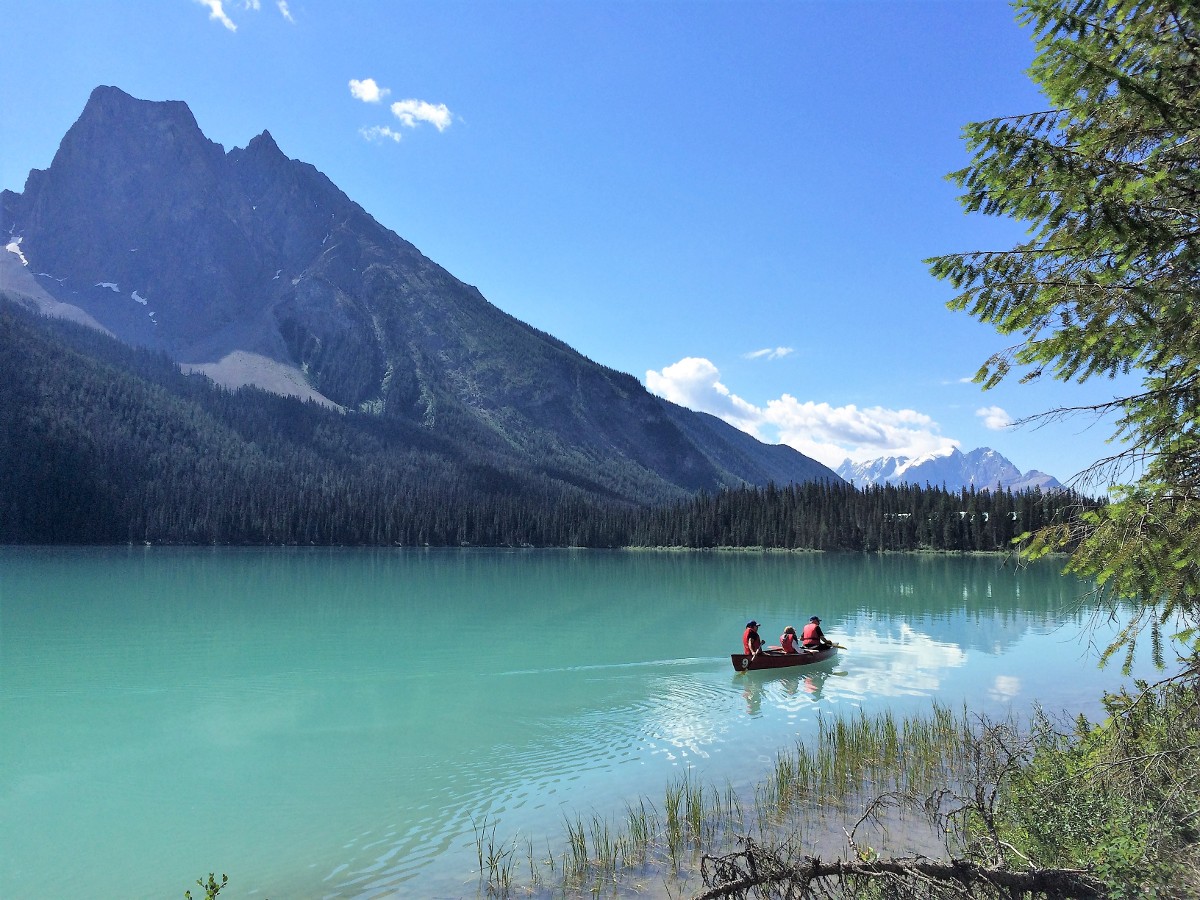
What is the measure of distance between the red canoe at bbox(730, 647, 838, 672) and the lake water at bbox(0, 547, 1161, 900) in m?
0.49

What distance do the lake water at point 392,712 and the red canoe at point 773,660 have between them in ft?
1.62

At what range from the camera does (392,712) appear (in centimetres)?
2362

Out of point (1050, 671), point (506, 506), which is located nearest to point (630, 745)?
point (1050, 671)

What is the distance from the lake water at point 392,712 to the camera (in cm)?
1314

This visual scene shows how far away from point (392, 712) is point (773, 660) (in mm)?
14533

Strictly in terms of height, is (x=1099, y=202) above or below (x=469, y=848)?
above

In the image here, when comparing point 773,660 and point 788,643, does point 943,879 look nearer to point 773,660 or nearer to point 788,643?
point 773,660

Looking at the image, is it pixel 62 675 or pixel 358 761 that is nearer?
pixel 358 761

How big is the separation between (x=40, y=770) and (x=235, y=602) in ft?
132

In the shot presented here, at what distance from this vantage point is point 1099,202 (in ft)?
20.7

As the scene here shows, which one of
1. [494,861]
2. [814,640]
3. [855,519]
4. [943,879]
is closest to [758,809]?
[494,861]

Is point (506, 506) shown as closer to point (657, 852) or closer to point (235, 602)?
point (235, 602)

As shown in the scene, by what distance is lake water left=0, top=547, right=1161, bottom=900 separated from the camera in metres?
13.1

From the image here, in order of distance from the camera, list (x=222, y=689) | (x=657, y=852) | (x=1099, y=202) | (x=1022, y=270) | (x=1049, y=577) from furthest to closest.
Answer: (x=1049, y=577) < (x=222, y=689) < (x=657, y=852) < (x=1022, y=270) < (x=1099, y=202)
